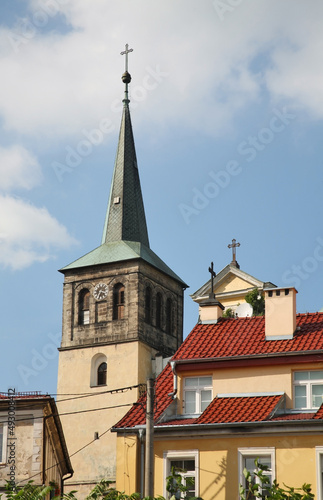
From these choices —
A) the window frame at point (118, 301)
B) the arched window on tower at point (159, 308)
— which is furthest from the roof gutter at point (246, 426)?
the arched window on tower at point (159, 308)

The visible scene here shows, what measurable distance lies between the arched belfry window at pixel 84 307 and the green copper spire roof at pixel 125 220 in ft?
6.60

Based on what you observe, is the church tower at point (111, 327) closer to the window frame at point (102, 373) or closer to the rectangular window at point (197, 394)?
the window frame at point (102, 373)

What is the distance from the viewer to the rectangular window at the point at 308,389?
30328mm

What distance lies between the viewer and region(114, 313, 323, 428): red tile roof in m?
30.0

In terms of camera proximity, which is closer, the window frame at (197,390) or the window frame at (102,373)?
the window frame at (197,390)

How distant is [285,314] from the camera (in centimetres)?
3256

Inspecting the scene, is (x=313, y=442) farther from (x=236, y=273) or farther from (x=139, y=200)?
(x=139, y=200)

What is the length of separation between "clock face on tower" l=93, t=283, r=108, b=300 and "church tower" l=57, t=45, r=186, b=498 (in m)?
0.07

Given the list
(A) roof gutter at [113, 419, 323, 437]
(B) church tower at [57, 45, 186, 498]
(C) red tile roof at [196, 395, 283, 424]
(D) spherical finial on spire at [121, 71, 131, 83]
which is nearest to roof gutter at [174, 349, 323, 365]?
(C) red tile roof at [196, 395, 283, 424]

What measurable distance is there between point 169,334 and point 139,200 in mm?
11176

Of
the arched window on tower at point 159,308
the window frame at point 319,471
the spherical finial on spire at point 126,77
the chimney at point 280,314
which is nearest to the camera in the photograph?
the window frame at point 319,471

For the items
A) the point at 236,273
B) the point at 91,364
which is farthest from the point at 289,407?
the point at 91,364

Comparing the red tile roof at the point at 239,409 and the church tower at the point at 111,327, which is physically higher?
the church tower at the point at 111,327

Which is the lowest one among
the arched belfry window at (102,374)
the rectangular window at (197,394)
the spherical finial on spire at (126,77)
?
the rectangular window at (197,394)
